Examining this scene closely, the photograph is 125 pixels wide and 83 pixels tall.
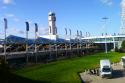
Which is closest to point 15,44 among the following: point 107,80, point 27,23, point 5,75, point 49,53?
point 49,53

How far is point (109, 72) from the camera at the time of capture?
5666 cm

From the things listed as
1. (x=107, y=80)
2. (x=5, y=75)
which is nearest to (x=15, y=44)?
(x=107, y=80)

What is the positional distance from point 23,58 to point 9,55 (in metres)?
14.9

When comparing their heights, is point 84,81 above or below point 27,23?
below

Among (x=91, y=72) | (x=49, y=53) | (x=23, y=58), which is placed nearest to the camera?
(x=91, y=72)

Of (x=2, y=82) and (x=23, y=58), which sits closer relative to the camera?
(x=2, y=82)

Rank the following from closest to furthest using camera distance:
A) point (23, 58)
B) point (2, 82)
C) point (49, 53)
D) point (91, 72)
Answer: point (2, 82)
point (91, 72)
point (23, 58)
point (49, 53)

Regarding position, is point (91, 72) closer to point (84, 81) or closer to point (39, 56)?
point (84, 81)

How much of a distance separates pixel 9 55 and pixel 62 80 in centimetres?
4127

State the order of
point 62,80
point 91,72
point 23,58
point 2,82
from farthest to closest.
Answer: point 23,58 → point 91,72 → point 62,80 → point 2,82

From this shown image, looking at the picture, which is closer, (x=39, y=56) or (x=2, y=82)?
(x=2, y=82)

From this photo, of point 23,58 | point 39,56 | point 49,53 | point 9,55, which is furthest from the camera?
point 49,53

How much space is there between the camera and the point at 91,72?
62.5 m

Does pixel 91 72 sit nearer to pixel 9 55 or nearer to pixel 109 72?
pixel 109 72
